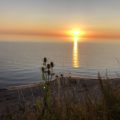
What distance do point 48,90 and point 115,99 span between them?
1.02m

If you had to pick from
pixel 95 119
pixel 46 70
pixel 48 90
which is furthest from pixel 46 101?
pixel 95 119

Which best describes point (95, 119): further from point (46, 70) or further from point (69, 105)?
point (46, 70)

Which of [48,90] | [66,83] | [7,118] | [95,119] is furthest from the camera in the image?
[66,83]

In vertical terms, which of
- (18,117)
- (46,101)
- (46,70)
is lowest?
(18,117)

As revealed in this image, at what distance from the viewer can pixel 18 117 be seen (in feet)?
18.5

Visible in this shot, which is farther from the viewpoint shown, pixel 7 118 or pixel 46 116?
→ pixel 7 118

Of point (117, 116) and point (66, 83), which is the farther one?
point (66, 83)

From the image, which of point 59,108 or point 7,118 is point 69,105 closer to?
point 59,108

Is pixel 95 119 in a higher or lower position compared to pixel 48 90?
lower

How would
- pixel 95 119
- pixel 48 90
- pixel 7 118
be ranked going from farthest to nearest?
pixel 7 118 → pixel 48 90 → pixel 95 119

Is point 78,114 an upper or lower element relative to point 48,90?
lower

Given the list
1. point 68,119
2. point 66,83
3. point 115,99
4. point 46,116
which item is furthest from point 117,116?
point 66,83

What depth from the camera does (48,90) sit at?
15.9ft

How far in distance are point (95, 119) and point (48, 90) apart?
2.74ft
